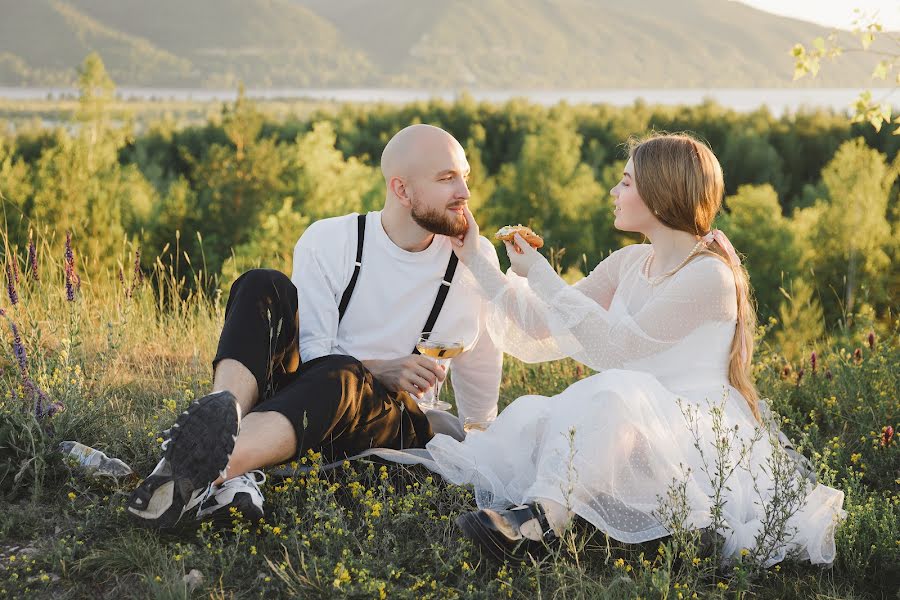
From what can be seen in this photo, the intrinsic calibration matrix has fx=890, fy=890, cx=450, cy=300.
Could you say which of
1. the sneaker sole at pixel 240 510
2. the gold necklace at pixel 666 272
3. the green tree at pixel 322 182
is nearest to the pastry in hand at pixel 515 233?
the gold necklace at pixel 666 272

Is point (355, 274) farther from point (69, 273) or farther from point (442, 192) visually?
point (69, 273)

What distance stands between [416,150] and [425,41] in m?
159

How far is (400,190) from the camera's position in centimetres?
391

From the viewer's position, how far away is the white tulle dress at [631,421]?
2955 mm

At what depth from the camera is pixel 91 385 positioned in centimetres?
448

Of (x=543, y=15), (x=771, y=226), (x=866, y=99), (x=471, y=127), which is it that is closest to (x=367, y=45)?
(x=543, y=15)

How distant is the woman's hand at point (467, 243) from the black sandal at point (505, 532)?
4.22ft

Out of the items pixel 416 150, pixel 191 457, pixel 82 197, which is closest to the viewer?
pixel 191 457

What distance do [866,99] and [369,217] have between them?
3.24 meters

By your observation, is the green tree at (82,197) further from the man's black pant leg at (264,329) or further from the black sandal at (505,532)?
the black sandal at (505,532)

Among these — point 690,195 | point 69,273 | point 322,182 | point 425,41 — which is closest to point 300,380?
point 69,273

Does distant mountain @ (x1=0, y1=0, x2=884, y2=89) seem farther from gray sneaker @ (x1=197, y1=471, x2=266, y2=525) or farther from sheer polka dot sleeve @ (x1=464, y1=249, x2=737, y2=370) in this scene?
gray sneaker @ (x1=197, y1=471, x2=266, y2=525)

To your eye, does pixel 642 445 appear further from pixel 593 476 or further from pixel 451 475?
pixel 451 475

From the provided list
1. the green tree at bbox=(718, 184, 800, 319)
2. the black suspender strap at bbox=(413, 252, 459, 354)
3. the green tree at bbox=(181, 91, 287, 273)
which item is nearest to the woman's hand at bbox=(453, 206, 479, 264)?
the black suspender strap at bbox=(413, 252, 459, 354)
